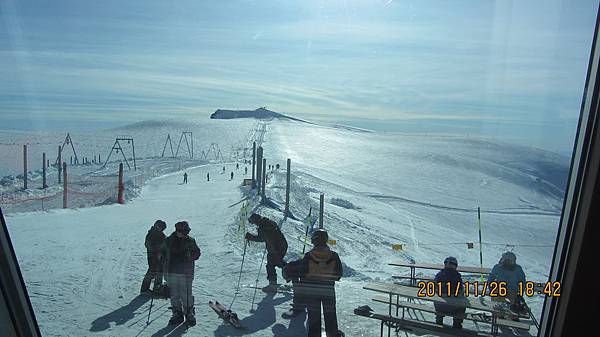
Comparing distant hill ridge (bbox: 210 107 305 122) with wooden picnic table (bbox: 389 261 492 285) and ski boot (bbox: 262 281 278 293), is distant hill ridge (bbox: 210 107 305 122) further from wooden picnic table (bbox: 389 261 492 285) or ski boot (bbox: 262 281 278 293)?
wooden picnic table (bbox: 389 261 492 285)

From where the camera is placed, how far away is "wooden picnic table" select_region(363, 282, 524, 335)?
9.84ft

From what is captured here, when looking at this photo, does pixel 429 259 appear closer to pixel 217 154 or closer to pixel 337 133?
pixel 337 133

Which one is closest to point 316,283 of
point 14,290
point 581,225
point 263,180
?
point 263,180

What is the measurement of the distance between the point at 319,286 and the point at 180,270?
3.54 ft

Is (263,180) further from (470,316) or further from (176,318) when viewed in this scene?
(470,316)

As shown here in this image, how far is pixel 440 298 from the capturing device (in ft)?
10.6

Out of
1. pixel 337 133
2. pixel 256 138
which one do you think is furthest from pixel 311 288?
pixel 337 133

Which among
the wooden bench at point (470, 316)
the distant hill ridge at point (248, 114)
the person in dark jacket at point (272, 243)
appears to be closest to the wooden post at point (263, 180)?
the distant hill ridge at point (248, 114)

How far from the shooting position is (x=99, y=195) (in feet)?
19.5

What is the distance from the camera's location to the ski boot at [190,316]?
348 centimetres

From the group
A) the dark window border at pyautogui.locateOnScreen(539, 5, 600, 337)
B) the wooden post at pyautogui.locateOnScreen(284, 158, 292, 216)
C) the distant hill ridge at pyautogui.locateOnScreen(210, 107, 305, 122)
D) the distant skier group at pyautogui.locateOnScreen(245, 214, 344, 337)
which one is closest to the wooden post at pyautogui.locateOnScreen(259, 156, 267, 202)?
the wooden post at pyautogui.locateOnScreen(284, 158, 292, 216)

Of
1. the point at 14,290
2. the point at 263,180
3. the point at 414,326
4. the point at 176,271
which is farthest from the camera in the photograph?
the point at 263,180

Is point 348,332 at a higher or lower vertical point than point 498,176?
lower

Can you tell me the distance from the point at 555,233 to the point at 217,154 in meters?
3.08
